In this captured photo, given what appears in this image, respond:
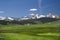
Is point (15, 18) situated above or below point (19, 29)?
above

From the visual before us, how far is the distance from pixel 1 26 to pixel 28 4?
748mm

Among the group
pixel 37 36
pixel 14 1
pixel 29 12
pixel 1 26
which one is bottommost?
pixel 37 36

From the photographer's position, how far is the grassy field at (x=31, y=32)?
112 inches

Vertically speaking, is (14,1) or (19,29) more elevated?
(14,1)

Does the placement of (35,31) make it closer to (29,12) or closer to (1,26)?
(29,12)

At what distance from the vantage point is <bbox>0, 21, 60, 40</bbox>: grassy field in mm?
2850

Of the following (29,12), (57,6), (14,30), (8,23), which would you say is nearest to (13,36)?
(14,30)

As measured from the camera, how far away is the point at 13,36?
2.86 meters

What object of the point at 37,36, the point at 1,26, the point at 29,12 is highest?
the point at 29,12

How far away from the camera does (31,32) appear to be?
9.53 feet

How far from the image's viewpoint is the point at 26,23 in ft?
9.84

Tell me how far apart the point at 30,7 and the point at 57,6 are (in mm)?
592

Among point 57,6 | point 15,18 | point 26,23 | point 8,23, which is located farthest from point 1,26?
point 57,6

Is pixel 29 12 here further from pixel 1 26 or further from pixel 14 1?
pixel 1 26
